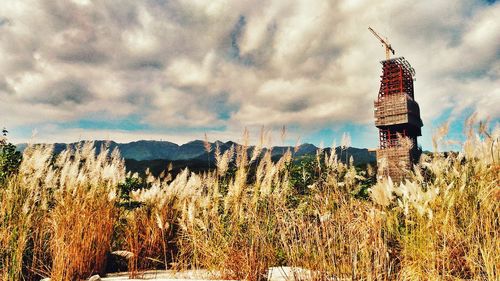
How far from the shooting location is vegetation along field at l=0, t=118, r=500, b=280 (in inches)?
115

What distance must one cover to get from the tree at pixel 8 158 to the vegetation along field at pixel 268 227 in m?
1.15

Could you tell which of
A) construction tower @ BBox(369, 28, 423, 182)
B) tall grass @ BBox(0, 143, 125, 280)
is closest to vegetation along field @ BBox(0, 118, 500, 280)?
tall grass @ BBox(0, 143, 125, 280)

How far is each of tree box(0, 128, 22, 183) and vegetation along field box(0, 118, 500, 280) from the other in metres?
1.15

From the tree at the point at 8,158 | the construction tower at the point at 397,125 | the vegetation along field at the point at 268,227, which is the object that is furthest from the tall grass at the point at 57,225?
the construction tower at the point at 397,125

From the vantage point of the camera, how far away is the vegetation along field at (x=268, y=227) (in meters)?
2.92

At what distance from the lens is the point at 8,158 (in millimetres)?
5988

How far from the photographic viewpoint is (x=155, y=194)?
5.09 m

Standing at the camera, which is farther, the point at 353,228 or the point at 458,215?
the point at 458,215

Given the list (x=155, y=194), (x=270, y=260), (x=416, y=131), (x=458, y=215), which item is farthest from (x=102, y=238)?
(x=416, y=131)

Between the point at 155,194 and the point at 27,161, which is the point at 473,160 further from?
the point at 27,161

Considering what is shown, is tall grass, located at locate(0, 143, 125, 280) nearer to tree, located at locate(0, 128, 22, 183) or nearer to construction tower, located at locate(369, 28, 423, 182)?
tree, located at locate(0, 128, 22, 183)

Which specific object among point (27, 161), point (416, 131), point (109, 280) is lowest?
point (109, 280)

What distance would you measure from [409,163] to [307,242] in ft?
82.0

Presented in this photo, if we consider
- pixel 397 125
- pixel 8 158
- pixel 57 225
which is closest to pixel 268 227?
pixel 57 225
